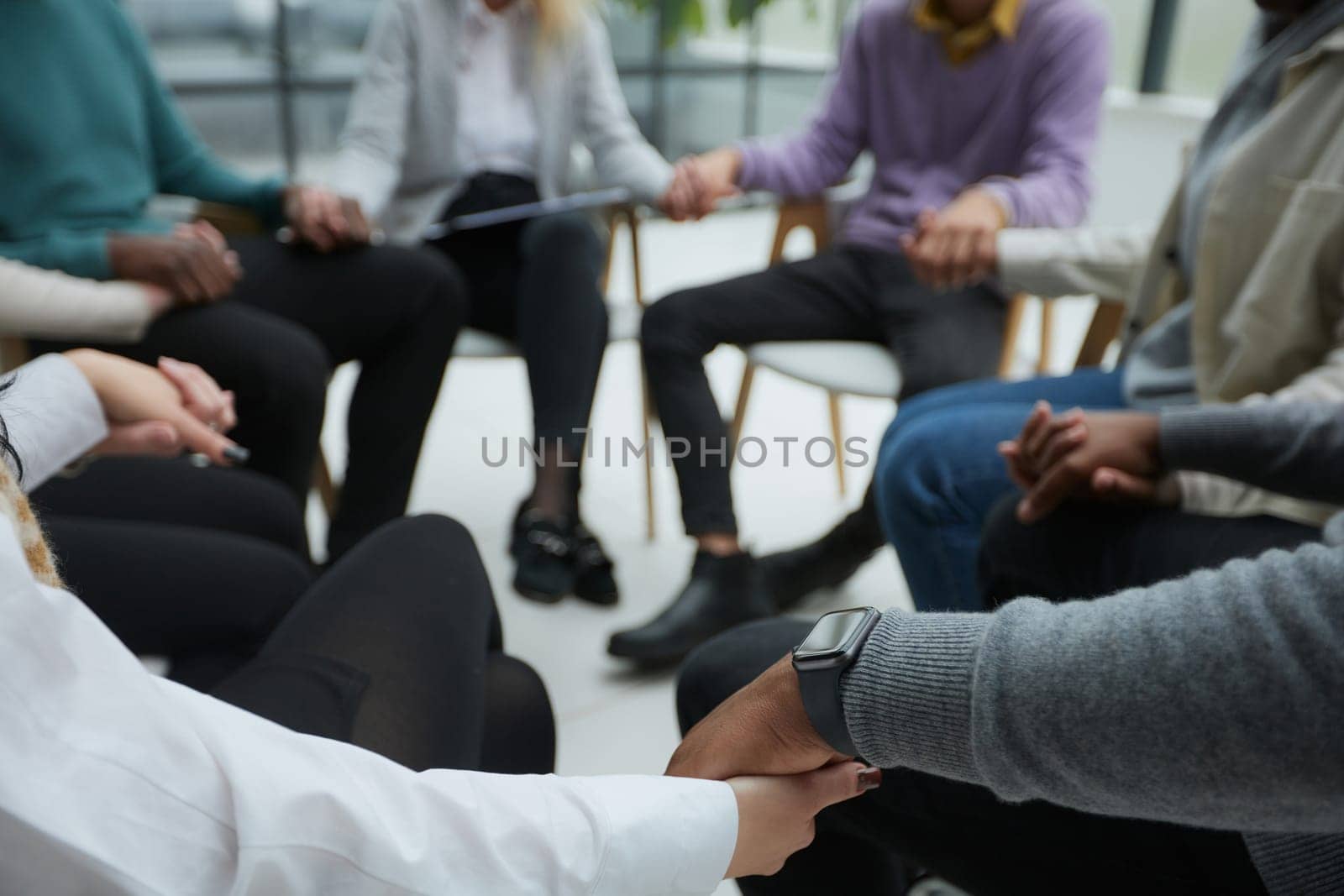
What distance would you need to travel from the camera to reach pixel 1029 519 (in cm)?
97

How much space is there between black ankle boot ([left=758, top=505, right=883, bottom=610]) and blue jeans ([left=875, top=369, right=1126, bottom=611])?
0.28 meters

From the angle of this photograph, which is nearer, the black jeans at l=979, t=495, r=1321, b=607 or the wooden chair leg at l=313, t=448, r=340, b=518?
the black jeans at l=979, t=495, r=1321, b=607

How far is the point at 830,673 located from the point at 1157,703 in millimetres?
159

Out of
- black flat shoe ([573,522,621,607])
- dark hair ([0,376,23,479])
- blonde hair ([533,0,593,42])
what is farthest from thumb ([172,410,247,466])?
blonde hair ([533,0,593,42])

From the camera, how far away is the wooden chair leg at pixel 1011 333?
4.80 feet

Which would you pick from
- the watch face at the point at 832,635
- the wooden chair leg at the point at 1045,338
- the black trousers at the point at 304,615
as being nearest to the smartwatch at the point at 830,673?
the watch face at the point at 832,635

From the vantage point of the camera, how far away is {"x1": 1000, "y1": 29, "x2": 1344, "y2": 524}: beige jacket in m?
0.96

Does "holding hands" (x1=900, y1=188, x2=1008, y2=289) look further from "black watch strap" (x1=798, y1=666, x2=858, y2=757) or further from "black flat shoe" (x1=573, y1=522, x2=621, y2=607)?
"black watch strap" (x1=798, y1=666, x2=858, y2=757)

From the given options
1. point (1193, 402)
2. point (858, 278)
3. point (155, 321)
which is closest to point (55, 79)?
point (155, 321)

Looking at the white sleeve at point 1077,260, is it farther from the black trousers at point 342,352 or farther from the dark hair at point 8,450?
the dark hair at point 8,450

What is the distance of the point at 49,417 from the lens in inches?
25.9

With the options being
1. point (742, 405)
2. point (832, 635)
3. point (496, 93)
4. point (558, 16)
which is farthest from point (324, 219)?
point (832, 635)

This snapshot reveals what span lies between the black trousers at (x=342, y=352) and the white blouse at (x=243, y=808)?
0.71 metres

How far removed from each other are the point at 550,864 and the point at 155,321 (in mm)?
773
